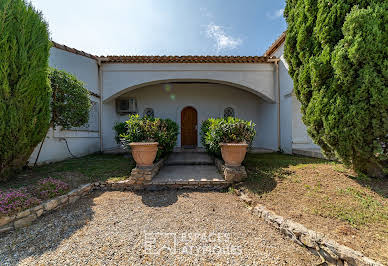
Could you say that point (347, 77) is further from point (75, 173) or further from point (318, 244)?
point (75, 173)

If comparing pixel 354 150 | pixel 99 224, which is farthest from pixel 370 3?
pixel 99 224

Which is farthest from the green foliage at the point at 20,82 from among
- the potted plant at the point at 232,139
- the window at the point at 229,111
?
the window at the point at 229,111

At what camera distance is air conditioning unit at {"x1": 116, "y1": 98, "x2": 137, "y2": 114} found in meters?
7.79

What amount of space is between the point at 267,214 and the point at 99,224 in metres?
2.51

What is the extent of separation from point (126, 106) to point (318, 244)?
8205 mm

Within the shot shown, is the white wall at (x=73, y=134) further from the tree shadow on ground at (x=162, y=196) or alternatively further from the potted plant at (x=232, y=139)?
the potted plant at (x=232, y=139)

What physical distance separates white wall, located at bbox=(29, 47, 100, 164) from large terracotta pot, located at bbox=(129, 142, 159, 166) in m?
3.21

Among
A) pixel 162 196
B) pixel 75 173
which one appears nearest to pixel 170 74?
pixel 75 173

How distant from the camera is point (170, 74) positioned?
645 centimetres

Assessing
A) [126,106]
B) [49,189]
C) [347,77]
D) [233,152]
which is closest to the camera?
[347,77]

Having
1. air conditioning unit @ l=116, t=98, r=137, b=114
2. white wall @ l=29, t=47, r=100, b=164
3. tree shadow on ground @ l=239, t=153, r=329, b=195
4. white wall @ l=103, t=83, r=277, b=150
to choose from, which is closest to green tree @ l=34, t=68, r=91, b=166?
white wall @ l=29, t=47, r=100, b=164

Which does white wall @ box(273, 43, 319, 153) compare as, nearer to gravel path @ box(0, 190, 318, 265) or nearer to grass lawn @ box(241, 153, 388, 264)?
grass lawn @ box(241, 153, 388, 264)

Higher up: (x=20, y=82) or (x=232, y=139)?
(x=20, y=82)

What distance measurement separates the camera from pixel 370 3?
2607mm
